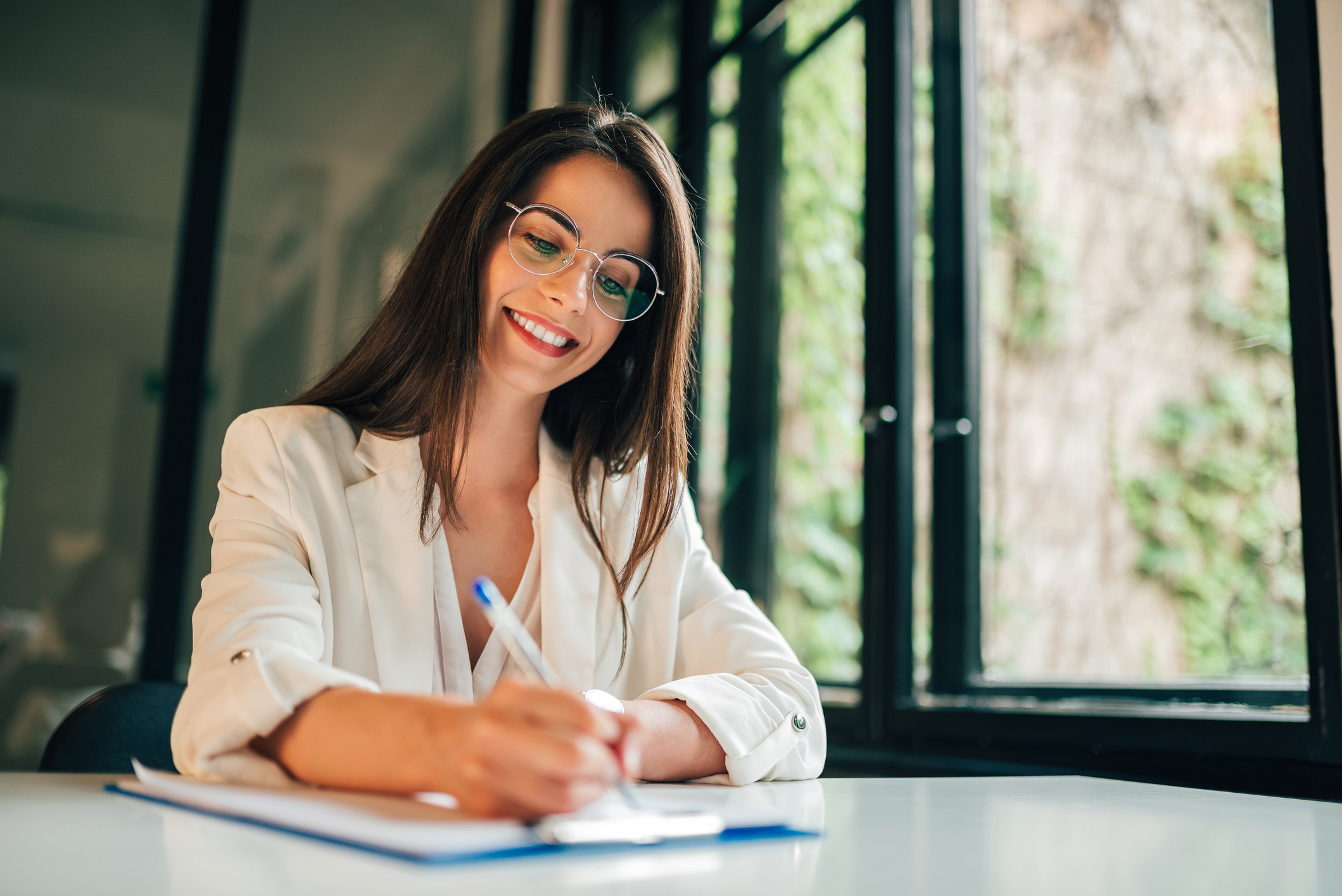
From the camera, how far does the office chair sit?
1.28 meters

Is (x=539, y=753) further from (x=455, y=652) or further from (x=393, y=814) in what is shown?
(x=455, y=652)

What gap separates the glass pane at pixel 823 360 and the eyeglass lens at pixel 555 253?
3.85 ft

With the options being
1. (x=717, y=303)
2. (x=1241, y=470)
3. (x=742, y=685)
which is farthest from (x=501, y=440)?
(x=717, y=303)

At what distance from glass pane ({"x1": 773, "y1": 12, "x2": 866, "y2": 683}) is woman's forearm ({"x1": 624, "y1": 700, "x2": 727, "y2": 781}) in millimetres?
1425

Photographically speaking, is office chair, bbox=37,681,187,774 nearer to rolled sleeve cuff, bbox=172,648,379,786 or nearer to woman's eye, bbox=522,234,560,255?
rolled sleeve cuff, bbox=172,648,379,786

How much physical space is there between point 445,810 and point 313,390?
931mm

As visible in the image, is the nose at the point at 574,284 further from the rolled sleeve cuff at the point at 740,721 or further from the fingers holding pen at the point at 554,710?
the fingers holding pen at the point at 554,710

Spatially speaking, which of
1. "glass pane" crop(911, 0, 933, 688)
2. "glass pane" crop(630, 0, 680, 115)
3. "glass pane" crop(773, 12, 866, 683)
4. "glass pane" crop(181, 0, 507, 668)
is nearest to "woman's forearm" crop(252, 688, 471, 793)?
"glass pane" crop(911, 0, 933, 688)

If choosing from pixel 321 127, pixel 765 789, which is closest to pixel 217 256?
pixel 321 127

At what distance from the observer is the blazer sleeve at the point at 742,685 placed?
1121mm

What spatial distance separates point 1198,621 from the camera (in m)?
1.89

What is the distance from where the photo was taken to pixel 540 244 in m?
1.40

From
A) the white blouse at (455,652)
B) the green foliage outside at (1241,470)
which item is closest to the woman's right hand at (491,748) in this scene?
the white blouse at (455,652)

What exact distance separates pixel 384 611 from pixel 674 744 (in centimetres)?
44
